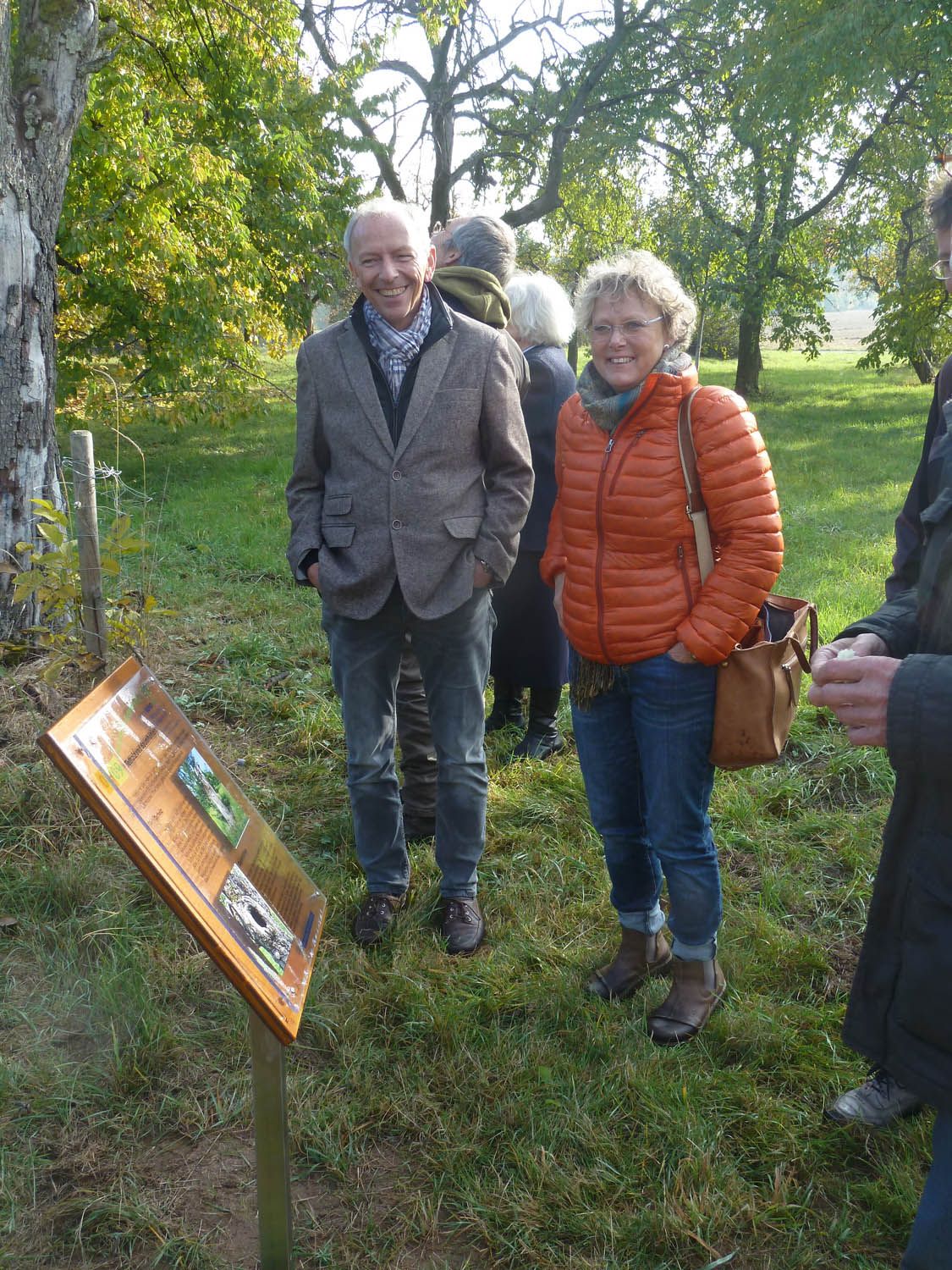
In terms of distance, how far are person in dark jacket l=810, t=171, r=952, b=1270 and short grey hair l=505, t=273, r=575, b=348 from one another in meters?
2.44

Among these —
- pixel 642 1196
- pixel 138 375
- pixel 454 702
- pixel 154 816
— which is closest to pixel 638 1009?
pixel 642 1196

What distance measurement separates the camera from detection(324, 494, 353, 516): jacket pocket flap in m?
2.90

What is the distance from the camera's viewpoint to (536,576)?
14.4ft

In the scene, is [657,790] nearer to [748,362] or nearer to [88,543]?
[88,543]

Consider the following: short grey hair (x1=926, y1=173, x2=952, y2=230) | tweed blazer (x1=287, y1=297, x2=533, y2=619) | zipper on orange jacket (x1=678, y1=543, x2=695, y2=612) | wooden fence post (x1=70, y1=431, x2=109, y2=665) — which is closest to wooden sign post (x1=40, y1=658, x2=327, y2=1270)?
tweed blazer (x1=287, y1=297, x2=533, y2=619)

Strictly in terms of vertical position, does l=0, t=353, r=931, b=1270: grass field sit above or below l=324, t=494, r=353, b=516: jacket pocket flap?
below

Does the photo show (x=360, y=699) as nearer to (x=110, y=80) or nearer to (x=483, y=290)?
(x=483, y=290)

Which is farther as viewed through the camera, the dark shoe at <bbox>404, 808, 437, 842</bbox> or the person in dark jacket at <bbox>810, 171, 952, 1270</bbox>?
the dark shoe at <bbox>404, 808, 437, 842</bbox>

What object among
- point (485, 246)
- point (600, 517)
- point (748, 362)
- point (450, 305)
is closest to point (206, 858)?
point (600, 517)

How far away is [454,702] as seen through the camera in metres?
3.06

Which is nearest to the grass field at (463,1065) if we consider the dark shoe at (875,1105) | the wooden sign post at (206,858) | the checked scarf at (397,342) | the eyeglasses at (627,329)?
the dark shoe at (875,1105)

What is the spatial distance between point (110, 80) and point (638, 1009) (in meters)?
8.51

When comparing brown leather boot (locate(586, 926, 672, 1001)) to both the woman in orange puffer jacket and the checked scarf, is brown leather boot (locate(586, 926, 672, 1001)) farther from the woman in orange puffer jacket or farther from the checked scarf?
the checked scarf

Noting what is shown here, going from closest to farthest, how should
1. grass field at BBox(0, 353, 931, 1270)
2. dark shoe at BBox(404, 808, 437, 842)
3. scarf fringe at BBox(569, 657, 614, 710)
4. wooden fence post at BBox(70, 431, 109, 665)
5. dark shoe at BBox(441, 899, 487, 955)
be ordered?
grass field at BBox(0, 353, 931, 1270), scarf fringe at BBox(569, 657, 614, 710), dark shoe at BBox(441, 899, 487, 955), wooden fence post at BBox(70, 431, 109, 665), dark shoe at BBox(404, 808, 437, 842)
